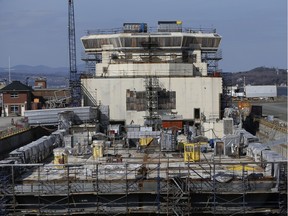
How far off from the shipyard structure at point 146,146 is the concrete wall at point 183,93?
0.25ft

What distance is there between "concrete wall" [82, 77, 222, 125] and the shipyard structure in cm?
8

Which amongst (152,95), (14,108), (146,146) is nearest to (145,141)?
(146,146)

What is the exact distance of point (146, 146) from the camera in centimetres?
2967

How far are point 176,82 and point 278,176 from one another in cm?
1954

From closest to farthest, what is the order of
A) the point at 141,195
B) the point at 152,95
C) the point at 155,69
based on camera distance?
the point at 141,195 < the point at 152,95 < the point at 155,69

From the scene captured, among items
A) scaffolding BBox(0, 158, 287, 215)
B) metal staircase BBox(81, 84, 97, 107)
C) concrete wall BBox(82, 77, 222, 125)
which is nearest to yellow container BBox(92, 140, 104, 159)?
scaffolding BBox(0, 158, 287, 215)

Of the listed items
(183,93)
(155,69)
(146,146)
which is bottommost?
(146,146)

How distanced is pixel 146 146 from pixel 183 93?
411 inches

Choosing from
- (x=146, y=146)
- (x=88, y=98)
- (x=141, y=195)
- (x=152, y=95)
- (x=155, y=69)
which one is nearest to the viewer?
(x=141, y=195)

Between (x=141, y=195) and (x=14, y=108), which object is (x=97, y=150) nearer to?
(x=141, y=195)

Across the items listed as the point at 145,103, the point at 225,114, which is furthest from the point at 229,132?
the point at 145,103

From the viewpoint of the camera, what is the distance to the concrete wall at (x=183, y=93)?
38875 mm

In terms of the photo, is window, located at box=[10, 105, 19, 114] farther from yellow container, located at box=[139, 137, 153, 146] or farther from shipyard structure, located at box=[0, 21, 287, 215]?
Result: yellow container, located at box=[139, 137, 153, 146]

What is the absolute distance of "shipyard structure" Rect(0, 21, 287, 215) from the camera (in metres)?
20.4
